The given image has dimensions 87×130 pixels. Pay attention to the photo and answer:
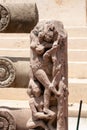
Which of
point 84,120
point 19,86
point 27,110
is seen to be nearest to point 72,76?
point 19,86

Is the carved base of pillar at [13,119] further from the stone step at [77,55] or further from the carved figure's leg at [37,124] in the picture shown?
the stone step at [77,55]

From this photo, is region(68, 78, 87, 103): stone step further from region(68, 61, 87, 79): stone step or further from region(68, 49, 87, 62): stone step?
region(68, 49, 87, 62): stone step

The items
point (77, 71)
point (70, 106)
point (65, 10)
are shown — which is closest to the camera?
point (70, 106)

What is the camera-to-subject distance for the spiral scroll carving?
17.9 feet

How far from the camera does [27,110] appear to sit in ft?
18.2

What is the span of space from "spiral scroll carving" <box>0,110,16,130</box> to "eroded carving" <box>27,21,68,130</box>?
0.44 metres

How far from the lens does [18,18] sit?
7977mm

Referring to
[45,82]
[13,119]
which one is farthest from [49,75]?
[13,119]

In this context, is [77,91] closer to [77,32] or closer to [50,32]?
[50,32]

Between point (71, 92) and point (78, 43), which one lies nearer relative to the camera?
point (71, 92)

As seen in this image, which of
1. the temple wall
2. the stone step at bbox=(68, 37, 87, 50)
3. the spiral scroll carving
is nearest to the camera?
the spiral scroll carving

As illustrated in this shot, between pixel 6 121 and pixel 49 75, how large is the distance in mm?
830

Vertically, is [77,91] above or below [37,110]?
below

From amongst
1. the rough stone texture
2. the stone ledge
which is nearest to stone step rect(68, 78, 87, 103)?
the stone ledge
